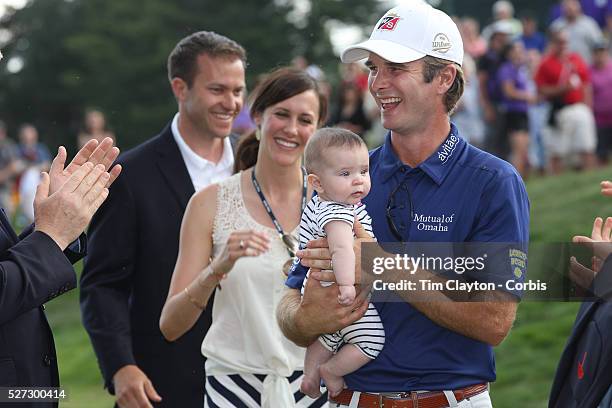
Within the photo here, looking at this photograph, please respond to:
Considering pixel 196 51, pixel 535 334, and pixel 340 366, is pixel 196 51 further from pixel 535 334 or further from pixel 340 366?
pixel 535 334

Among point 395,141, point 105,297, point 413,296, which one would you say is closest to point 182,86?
point 105,297

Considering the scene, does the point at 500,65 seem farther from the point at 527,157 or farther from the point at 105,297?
the point at 105,297

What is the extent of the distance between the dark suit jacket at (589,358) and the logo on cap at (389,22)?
1.25 meters

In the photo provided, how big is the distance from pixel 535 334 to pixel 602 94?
6.30 m

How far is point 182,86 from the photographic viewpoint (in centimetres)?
648

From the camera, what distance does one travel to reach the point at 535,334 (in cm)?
975

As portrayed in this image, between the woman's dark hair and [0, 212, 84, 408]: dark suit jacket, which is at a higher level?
the woman's dark hair

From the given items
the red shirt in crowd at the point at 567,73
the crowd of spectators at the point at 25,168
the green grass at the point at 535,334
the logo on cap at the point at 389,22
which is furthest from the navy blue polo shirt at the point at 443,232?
the crowd of spectators at the point at 25,168

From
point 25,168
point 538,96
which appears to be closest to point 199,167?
point 538,96

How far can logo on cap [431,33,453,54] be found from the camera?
4137 mm

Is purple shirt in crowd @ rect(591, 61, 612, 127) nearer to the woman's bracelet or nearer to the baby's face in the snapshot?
the woman's bracelet

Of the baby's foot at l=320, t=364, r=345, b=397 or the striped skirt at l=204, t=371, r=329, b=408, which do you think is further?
the striped skirt at l=204, t=371, r=329, b=408

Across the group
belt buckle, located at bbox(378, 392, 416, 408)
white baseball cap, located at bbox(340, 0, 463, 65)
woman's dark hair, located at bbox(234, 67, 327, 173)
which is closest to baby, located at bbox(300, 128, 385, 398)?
belt buckle, located at bbox(378, 392, 416, 408)

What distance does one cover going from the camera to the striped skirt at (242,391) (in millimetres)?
5070
